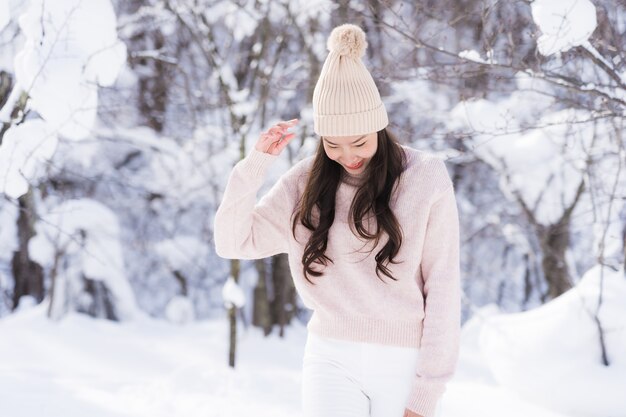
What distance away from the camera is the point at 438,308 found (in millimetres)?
2340

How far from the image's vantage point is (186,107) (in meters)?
9.46

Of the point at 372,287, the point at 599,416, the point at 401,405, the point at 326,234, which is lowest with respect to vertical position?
the point at 599,416

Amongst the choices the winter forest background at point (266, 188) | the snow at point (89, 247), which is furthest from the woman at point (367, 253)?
the snow at point (89, 247)

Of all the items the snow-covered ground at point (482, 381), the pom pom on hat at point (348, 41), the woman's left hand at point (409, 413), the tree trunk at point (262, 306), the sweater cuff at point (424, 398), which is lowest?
the tree trunk at point (262, 306)

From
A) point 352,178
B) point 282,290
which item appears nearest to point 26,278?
point 282,290

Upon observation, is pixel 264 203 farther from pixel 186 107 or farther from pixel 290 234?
pixel 186 107

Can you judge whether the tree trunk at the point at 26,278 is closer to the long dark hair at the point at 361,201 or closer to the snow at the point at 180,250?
the snow at the point at 180,250

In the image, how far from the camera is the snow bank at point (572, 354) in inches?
174

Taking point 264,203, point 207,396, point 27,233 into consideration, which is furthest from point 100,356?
point 264,203

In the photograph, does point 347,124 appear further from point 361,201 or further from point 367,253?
point 367,253

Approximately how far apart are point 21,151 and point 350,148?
6.23 ft

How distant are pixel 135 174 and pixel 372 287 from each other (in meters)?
8.06

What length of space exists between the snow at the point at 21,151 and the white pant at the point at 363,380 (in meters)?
1.84


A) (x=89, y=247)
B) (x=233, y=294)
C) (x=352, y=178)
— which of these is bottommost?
(x=233, y=294)
